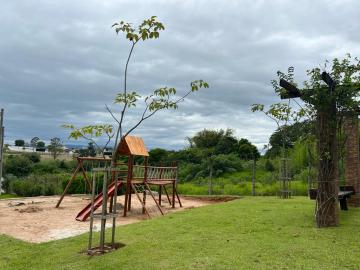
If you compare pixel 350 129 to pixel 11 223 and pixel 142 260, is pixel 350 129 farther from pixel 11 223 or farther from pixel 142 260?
pixel 11 223

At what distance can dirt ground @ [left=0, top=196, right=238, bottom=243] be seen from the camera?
710 centimetres

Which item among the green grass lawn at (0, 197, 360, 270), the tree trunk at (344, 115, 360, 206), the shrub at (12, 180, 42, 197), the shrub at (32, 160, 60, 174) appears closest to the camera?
the green grass lawn at (0, 197, 360, 270)

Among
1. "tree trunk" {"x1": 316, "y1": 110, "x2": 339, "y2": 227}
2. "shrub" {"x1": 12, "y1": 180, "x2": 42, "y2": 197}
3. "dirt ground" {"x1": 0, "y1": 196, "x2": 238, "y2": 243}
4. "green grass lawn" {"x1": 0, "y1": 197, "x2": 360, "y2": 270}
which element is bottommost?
"dirt ground" {"x1": 0, "y1": 196, "x2": 238, "y2": 243}

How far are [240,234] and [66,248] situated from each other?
2508 mm

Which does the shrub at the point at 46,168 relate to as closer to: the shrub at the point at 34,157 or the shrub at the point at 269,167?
the shrub at the point at 34,157

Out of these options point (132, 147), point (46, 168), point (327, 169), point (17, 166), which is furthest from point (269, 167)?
point (17, 166)

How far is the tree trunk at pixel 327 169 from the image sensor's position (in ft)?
21.8

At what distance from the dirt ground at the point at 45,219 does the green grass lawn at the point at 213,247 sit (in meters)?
0.65

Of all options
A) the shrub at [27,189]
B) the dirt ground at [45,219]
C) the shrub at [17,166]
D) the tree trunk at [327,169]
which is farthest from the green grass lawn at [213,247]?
the shrub at [17,166]

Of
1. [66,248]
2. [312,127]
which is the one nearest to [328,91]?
[312,127]

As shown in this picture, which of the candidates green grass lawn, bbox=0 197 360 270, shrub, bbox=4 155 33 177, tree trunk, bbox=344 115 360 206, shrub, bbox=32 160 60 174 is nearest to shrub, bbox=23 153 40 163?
shrub, bbox=32 160 60 174

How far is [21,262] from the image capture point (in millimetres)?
5059

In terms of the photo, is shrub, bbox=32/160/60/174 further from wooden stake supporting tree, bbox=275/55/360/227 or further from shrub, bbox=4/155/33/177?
wooden stake supporting tree, bbox=275/55/360/227

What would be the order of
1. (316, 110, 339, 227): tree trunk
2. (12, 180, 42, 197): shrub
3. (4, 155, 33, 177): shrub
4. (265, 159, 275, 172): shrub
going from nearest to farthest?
(316, 110, 339, 227): tree trunk
(12, 180, 42, 197): shrub
(265, 159, 275, 172): shrub
(4, 155, 33, 177): shrub
